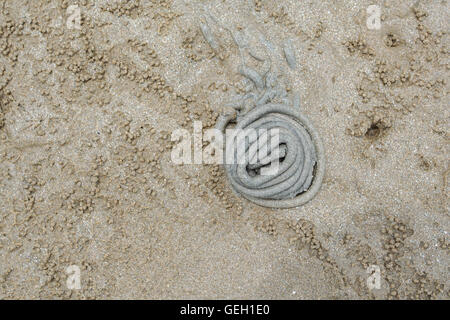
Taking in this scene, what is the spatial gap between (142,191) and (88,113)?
1.75 ft

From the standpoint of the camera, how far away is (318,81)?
2.69 m

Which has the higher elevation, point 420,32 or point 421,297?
point 420,32

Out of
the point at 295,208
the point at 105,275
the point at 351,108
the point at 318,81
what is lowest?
the point at 105,275

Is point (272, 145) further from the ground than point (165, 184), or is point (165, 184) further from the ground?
point (272, 145)

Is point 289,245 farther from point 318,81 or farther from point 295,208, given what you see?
point 318,81

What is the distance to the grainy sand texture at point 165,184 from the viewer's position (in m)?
2.59

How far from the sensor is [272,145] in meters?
2.54

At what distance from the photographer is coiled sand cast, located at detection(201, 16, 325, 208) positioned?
2.55 m

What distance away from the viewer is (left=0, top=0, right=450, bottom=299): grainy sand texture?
2.59m

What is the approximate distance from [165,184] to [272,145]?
639mm

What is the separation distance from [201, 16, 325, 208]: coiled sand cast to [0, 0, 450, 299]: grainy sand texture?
0.23 feet

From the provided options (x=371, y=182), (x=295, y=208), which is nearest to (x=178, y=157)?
(x=295, y=208)

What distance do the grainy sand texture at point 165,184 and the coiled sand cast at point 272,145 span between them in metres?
0.07

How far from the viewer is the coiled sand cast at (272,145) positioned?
8.36ft
